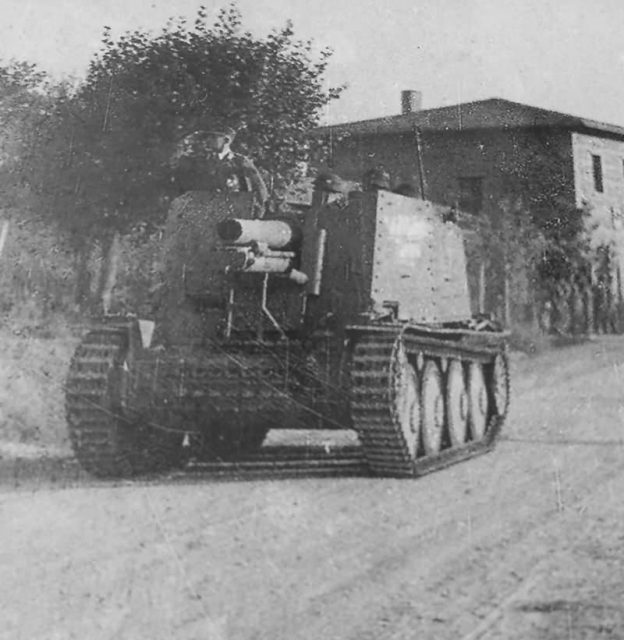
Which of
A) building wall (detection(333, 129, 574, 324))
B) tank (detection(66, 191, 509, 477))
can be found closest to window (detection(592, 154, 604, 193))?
building wall (detection(333, 129, 574, 324))

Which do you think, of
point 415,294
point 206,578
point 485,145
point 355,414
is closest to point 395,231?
point 415,294

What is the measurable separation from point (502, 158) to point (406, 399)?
58.0 feet

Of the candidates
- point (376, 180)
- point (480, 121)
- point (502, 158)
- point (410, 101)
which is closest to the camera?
point (376, 180)

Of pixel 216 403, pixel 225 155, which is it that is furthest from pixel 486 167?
pixel 216 403

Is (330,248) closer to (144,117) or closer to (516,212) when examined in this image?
(144,117)

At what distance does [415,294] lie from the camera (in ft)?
26.7

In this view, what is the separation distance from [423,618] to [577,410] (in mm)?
7329

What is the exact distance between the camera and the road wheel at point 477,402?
880 centimetres

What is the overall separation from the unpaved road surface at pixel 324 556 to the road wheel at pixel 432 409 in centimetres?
41

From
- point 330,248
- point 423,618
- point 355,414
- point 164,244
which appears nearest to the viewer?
point 423,618

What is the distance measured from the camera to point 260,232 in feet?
24.0

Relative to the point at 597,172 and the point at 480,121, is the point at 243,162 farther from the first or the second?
the point at 597,172

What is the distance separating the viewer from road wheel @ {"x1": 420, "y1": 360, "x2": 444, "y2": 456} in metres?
7.40

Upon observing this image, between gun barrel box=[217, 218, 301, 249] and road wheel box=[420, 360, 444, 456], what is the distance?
1772mm
